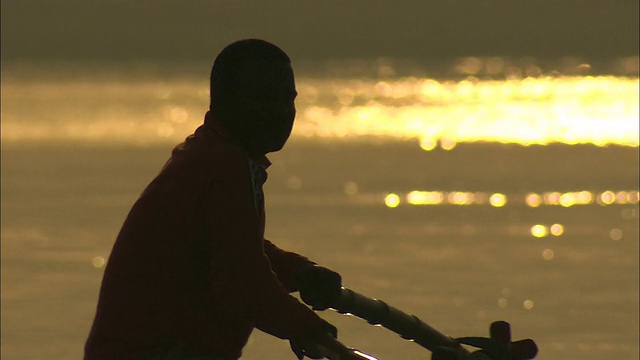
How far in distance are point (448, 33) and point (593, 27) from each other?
18.3 ft

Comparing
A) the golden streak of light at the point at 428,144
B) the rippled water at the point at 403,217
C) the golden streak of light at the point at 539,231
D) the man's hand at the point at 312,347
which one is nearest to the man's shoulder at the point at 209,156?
the man's hand at the point at 312,347

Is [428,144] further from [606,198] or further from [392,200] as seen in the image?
[392,200]

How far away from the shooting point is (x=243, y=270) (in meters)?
4.24

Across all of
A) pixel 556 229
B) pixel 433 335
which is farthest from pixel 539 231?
pixel 433 335

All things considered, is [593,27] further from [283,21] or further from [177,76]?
[177,76]

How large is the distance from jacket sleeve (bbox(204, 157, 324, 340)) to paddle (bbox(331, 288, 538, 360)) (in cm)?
10

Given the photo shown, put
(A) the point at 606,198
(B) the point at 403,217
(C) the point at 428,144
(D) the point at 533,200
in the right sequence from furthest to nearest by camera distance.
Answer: (C) the point at 428,144, (D) the point at 533,200, (A) the point at 606,198, (B) the point at 403,217

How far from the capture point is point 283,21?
70688mm

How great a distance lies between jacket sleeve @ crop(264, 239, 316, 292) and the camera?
183 inches

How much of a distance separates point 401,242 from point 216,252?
368 inches

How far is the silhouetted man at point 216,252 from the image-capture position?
425cm

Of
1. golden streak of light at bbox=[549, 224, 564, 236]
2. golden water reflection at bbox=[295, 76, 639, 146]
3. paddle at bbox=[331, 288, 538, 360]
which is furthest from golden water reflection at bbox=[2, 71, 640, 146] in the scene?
paddle at bbox=[331, 288, 538, 360]

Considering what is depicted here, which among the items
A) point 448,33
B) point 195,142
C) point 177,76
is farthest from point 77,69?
point 195,142

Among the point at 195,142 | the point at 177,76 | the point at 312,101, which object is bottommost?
the point at 195,142
